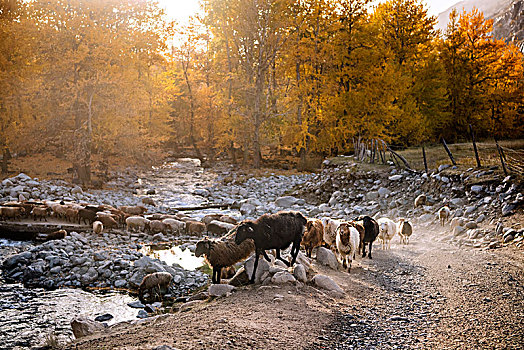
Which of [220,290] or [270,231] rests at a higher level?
[270,231]

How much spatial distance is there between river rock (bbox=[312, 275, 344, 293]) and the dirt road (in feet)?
0.75

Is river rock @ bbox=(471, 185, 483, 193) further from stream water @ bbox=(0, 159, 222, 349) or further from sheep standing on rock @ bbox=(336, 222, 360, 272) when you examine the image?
stream water @ bbox=(0, 159, 222, 349)

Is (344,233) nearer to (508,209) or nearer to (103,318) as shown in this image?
(103,318)

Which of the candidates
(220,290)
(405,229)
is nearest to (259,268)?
(220,290)

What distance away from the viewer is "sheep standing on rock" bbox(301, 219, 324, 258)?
9688mm

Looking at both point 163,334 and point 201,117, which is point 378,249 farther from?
point 201,117

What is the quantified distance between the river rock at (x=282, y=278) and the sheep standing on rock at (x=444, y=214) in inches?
300

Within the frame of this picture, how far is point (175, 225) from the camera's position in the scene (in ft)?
48.8

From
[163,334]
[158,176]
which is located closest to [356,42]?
[158,176]

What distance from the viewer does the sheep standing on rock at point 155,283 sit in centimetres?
884

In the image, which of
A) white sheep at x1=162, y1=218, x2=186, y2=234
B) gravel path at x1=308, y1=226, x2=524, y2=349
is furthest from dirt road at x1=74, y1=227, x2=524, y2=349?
white sheep at x1=162, y1=218, x2=186, y2=234

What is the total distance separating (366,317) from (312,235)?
3.78m

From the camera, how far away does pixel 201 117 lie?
129ft

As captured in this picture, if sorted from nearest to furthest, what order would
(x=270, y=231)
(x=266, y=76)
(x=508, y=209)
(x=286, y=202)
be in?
(x=270, y=231) → (x=508, y=209) → (x=286, y=202) → (x=266, y=76)
